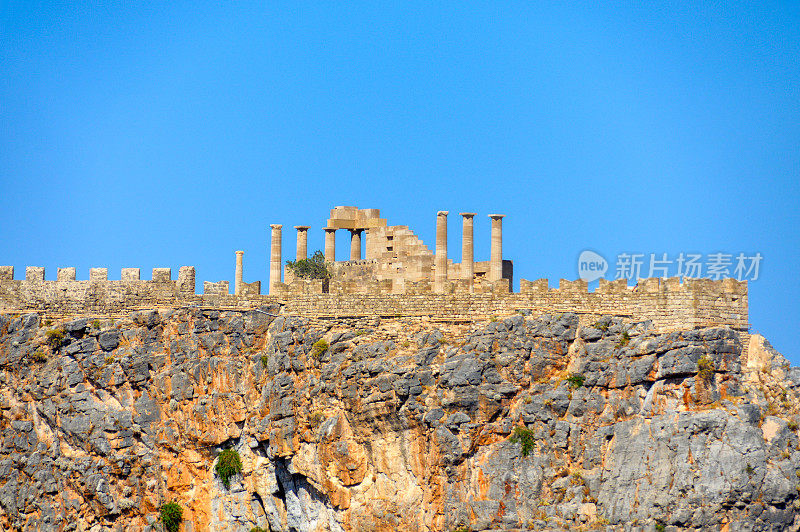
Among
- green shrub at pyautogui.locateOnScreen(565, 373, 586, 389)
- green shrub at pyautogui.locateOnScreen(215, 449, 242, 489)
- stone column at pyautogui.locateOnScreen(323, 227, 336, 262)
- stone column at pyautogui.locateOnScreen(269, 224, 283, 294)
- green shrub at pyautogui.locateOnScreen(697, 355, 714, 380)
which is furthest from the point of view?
stone column at pyautogui.locateOnScreen(323, 227, 336, 262)

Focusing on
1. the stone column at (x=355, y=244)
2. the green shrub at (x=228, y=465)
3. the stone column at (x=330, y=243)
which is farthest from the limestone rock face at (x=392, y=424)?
the stone column at (x=355, y=244)

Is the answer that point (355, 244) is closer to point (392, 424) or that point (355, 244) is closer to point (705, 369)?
point (392, 424)

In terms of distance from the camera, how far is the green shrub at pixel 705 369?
6156 centimetres

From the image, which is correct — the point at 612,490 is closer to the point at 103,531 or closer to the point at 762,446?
the point at 762,446

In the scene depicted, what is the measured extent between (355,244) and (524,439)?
20.4 meters

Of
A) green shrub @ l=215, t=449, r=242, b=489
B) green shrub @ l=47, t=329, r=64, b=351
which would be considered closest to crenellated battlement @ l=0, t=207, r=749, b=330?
green shrub @ l=47, t=329, r=64, b=351

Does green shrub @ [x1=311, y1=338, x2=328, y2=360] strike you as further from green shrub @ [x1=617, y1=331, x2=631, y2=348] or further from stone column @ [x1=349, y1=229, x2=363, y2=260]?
stone column @ [x1=349, y1=229, x2=363, y2=260]

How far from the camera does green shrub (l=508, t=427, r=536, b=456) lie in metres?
63.8

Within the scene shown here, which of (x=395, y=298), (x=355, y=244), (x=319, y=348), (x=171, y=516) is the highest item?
(x=355, y=244)

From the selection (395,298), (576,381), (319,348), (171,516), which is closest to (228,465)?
(171,516)

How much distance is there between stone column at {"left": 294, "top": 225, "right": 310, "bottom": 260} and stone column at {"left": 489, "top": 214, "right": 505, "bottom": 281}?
1067 centimetres

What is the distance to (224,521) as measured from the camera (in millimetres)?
71125

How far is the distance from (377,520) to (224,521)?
28.4ft

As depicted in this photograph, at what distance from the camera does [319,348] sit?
6875cm
